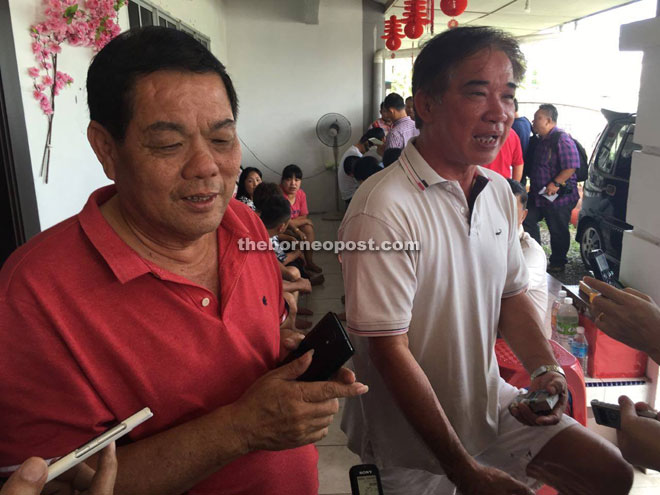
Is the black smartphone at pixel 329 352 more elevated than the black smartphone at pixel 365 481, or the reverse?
the black smartphone at pixel 329 352

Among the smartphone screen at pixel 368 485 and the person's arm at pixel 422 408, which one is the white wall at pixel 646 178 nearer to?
the person's arm at pixel 422 408

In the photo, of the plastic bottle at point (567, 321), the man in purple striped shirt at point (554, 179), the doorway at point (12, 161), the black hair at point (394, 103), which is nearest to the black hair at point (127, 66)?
the doorway at point (12, 161)

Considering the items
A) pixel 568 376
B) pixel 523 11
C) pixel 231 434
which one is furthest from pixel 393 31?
pixel 231 434

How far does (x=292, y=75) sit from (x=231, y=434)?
710 cm

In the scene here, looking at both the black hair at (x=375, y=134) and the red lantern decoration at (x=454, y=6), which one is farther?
the black hair at (x=375, y=134)

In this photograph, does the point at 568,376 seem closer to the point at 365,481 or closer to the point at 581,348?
the point at 581,348

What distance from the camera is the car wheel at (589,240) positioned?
4.34 metres

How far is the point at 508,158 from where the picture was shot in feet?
14.6

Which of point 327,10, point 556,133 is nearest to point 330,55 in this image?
A: point 327,10

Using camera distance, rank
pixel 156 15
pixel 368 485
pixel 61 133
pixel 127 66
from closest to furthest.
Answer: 1. pixel 127 66
2. pixel 368 485
3. pixel 61 133
4. pixel 156 15

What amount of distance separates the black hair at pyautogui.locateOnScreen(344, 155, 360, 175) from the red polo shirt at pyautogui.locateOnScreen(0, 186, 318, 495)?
12.8 feet

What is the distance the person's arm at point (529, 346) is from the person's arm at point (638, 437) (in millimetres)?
158

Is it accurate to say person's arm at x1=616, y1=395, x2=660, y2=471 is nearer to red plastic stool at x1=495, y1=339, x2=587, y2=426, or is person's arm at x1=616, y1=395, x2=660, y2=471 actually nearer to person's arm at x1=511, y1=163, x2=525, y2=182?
red plastic stool at x1=495, y1=339, x2=587, y2=426

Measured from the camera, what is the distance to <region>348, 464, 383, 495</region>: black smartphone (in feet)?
2.87
